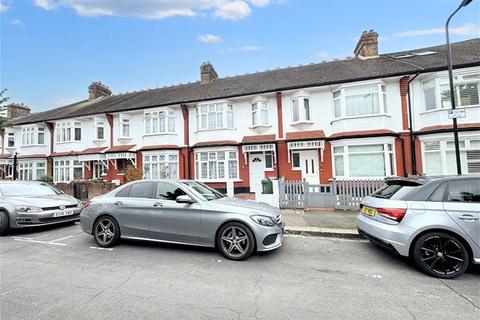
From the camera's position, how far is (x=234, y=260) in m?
4.56

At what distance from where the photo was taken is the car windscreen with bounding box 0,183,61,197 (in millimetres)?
7234

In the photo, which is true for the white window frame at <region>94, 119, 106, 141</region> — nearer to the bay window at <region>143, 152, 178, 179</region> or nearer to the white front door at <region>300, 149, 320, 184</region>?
the bay window at <region>143, 152, 178, 179</region>

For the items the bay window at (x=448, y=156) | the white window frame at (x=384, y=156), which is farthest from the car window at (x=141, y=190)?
the bay window at (x=448, y=156)

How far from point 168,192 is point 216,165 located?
9424mm

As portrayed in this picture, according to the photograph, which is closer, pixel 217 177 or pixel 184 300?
pixel 184 300

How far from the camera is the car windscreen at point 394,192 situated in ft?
14.4

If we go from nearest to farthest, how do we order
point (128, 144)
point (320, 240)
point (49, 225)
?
point (320, 240), point (49, 225), point (128, 144)

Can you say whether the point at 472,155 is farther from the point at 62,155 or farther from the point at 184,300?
the point at 62,155

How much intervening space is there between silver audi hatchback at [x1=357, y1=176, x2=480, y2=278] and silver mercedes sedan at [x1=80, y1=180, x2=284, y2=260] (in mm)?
2056

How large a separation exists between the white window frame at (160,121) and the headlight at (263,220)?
1253 centimetres

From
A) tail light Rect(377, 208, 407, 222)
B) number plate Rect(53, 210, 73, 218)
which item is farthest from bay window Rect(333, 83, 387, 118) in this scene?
number plate Rect(53, 210, 73, 218)

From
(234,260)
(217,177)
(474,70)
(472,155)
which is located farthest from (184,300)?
(474,70)

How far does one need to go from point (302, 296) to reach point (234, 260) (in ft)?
5.31

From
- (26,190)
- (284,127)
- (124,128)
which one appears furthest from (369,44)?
(26,190)
